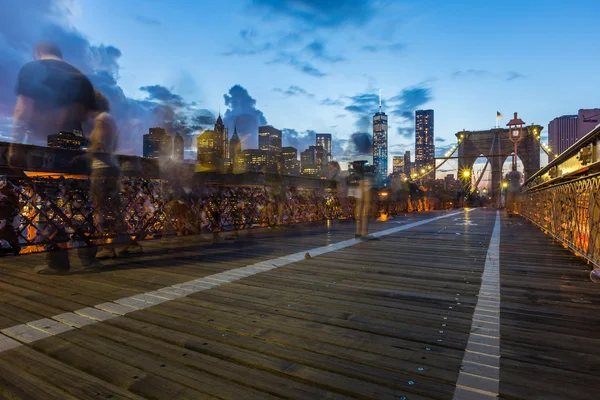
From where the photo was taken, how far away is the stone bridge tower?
4090 inches

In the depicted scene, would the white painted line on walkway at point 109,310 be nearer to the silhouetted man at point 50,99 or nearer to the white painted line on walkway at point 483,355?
the white painted line on walkway at point 483,355

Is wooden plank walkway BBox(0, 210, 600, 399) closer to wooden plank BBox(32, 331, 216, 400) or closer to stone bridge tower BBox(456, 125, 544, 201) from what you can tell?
wooden plank BBox(32, 331, 216, 400)

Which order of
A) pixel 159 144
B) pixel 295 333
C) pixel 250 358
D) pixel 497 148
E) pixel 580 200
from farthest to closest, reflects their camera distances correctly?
pixel 497 148, pixel 159 144, pixel 580 200, pixel 295 333, pixel 250 358

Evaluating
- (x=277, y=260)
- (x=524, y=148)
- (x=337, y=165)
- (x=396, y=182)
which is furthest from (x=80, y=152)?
(x=524, y=148)

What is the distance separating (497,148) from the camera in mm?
114250

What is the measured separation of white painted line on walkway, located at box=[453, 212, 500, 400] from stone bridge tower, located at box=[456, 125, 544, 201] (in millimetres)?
106389

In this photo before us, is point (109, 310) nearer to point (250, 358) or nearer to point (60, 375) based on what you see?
point (60, 375)

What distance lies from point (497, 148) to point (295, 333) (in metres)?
133

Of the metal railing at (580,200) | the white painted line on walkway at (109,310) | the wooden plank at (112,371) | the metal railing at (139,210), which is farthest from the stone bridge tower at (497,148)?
the wooden plank at (112,371)

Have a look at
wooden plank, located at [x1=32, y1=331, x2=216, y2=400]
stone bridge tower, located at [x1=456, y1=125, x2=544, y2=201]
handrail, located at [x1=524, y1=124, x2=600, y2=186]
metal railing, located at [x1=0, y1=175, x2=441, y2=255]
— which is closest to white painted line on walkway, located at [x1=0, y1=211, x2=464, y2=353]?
wooden plank, located at [x1=32, y1=331, x2=216, y2=400]

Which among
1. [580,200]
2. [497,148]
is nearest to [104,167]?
[580,200]

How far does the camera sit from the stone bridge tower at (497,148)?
4090 inches

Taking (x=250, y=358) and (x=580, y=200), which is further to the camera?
(x=580, y=200)

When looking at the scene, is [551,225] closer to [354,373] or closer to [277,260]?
[277,260]
